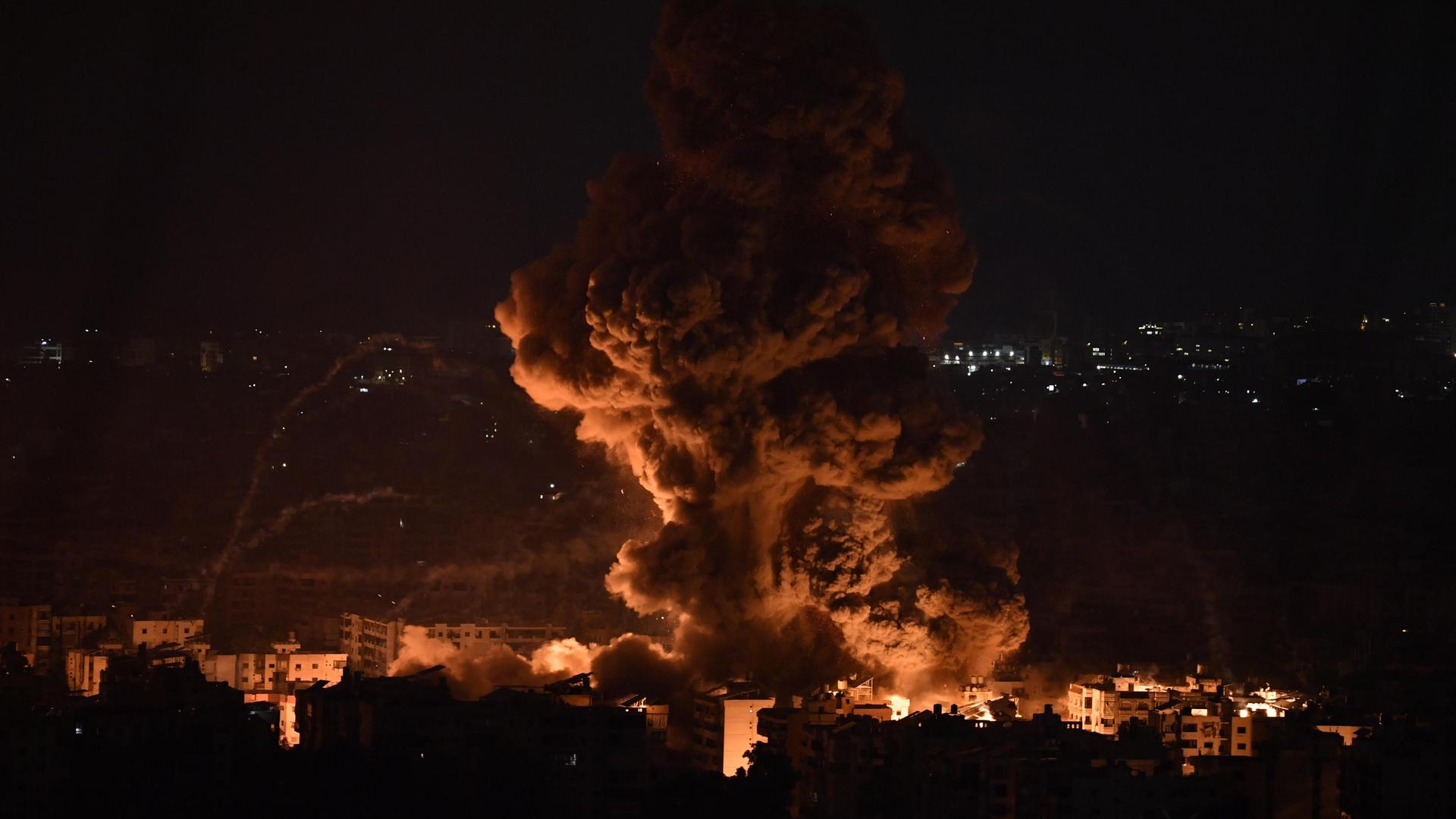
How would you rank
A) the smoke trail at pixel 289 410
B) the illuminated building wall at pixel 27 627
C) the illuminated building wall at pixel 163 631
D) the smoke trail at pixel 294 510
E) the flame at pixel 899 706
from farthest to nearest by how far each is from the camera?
the smoke trail at pixel 294 510 → the smoke trail at pixel 289 410 → the illuminated building wall at pixel 163 631 → the illuminated building wall at pixel 27 627 → the flame at pixel 899 706

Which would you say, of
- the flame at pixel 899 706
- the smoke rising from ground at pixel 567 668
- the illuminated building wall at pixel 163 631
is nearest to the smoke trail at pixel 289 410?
the illuminated building wall at pixel 163 631

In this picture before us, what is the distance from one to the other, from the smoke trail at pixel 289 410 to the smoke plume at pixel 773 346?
15.2 meters

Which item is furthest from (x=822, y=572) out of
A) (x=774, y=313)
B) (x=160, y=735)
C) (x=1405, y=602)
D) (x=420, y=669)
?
(x=1405, y=602)

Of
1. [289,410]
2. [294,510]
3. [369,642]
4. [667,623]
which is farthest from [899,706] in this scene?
[289,410]

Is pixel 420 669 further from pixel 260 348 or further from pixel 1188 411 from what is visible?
pixel 1188 411

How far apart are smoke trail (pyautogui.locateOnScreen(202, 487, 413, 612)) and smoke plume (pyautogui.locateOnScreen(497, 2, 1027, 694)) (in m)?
17.0

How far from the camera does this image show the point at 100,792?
22500 millimetres

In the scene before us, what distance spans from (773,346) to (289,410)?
865 inches

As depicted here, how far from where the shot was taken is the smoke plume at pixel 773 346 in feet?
81.4

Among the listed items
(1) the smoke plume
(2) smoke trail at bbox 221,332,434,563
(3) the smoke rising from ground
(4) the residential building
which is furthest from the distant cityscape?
(1) the smoke plume

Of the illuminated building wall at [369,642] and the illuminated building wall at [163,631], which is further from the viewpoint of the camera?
the illuminated building wall at [163,631]

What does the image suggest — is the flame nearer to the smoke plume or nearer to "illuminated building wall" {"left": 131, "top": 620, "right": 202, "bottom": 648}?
the smoke plume

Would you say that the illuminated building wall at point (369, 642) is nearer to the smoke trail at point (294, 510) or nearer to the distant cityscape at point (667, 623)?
the distant cityscape at point (667, 623)

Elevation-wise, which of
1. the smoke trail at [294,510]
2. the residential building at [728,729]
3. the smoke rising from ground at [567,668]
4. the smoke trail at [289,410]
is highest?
the smoke trail at [289,410]
